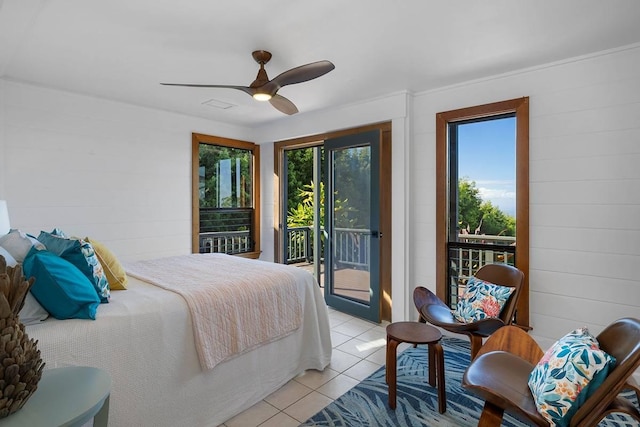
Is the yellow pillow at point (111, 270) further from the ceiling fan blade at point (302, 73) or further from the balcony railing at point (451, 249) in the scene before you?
the balcony railing at point (451, 249)

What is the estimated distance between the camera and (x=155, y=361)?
6.22 feet

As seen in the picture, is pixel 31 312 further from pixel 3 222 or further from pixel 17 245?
pixel 3 222

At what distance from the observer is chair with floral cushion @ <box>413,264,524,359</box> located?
8.40ft

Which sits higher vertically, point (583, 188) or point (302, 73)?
point (302, 73)

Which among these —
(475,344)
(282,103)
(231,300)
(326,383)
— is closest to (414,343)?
(475,344)

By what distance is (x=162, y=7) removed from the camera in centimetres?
212

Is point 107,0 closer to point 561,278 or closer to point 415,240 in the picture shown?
point 415,240

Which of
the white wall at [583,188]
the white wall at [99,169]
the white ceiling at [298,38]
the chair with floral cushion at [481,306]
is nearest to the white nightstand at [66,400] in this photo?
the white ceiling at [298,38]

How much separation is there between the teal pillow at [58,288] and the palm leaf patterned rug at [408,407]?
4.73 feet

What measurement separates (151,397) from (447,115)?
342 centimetres

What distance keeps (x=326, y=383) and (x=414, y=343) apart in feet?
2.88

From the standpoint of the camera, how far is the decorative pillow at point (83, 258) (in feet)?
6.36

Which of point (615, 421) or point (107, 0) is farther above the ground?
point (107, 0)

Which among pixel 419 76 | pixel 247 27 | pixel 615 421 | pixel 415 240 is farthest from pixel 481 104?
pixel 615 421
